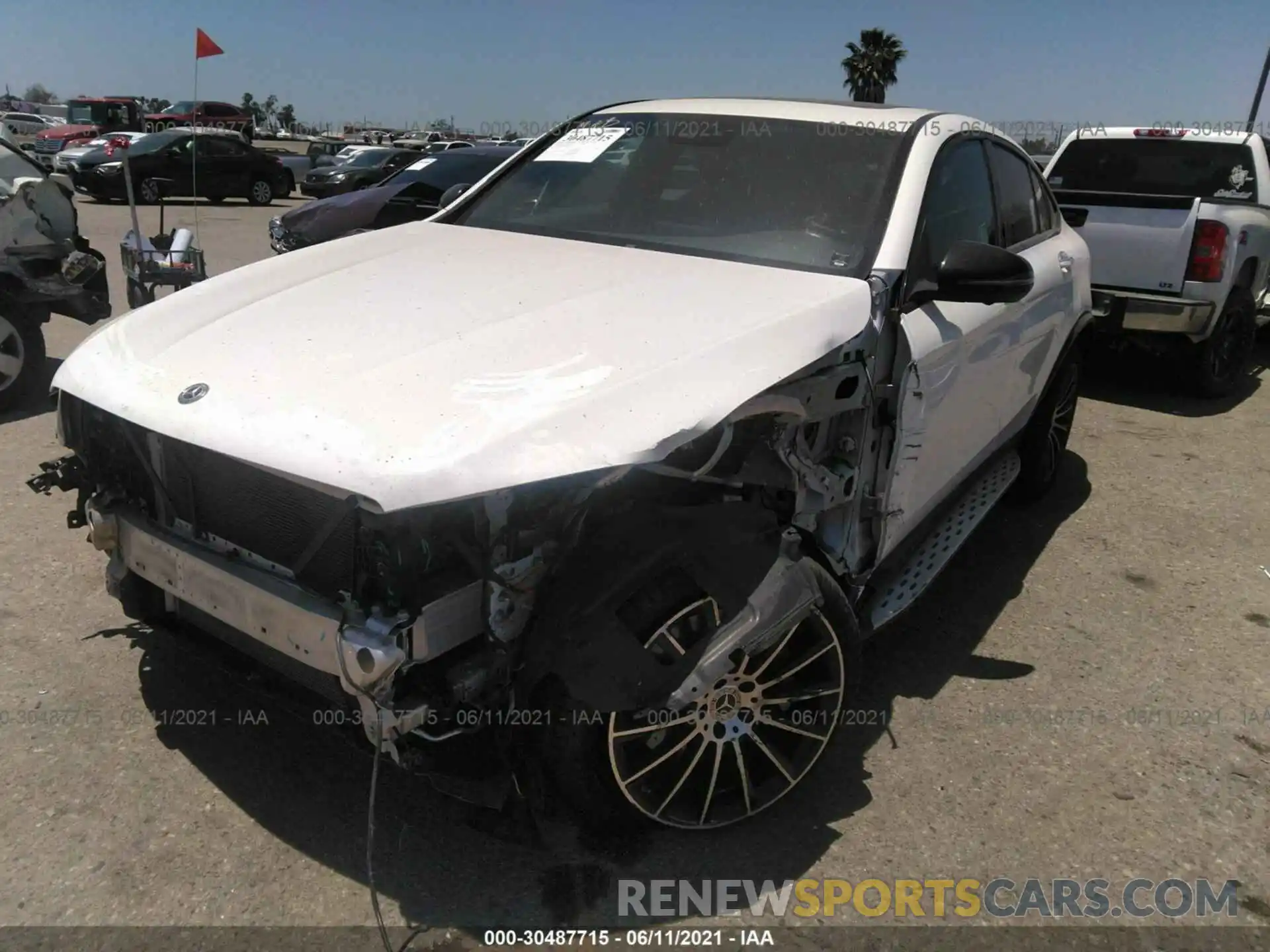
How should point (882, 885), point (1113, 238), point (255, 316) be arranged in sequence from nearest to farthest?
point (882, 885) < point (255, 316) < point (1113, 238)

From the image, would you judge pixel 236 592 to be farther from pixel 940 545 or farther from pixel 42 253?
pixel 42 253

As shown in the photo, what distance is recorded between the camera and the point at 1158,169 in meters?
7.69

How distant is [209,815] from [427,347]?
1.39 m

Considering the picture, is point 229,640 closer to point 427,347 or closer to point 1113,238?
point 427,347

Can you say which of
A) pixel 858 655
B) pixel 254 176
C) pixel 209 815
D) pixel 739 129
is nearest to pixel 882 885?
pixel 858 655

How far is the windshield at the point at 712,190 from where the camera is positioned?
10.0 ft

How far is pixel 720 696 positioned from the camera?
243 cm

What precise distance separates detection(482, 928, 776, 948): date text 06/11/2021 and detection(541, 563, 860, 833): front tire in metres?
0.25

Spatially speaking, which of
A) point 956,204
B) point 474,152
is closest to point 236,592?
point 956,204

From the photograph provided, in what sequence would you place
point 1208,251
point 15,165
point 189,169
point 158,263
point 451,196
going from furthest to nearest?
point 189,169 → point 1208,251 → point 15,165 → point 158,263 → point 451,196

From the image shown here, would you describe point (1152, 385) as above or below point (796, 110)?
below

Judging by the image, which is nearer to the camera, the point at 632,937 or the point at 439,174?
the point at 632,937

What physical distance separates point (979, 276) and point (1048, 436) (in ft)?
7.35

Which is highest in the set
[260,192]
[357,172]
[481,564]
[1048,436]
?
[481,564]
